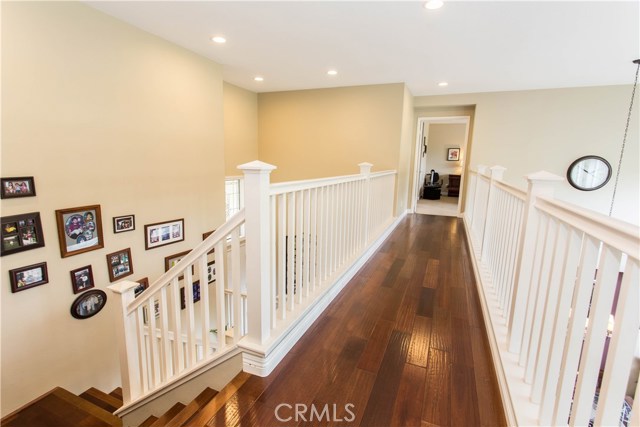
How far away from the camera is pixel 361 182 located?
315 cm

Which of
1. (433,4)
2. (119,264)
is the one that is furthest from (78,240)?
(433,4)

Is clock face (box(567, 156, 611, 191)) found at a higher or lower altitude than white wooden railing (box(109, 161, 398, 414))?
higher

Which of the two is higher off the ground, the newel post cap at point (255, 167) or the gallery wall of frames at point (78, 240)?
the newel post cap at point (255, 167)

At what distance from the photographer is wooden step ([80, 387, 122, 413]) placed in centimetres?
275

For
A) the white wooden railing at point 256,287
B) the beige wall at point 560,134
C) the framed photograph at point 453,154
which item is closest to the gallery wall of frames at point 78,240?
the white wooden railing at point 256,287

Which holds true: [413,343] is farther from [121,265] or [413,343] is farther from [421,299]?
[121,265]

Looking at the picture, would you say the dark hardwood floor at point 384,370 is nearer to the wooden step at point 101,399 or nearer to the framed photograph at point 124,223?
the wooden step at point 101,399

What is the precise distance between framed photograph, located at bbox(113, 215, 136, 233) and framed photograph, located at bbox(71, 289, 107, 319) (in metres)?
0.63

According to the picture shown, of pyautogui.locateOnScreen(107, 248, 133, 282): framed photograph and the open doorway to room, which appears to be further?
the open doorway to room

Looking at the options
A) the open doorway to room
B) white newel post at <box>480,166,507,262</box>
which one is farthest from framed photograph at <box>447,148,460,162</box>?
white newel post at <box>480,166,507,262</box>

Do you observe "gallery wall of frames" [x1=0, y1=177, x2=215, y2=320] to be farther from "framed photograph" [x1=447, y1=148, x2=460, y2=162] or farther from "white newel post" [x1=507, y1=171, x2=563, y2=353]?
"framed photograph" [x1=447, y1=148, x2=460, y2=162]

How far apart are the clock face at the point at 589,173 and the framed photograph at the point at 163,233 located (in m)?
6.23

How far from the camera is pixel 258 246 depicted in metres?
1.57

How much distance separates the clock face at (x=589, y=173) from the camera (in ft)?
16.2
